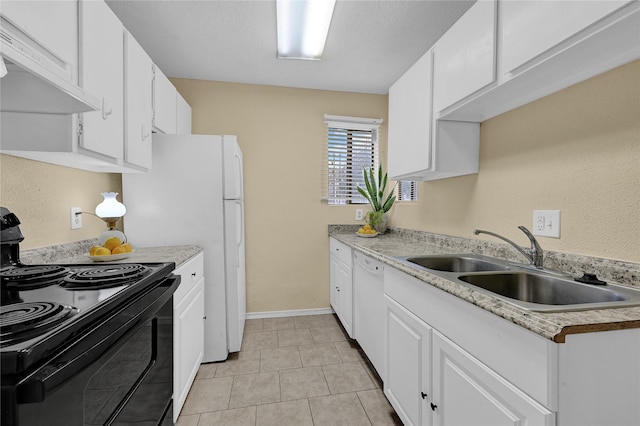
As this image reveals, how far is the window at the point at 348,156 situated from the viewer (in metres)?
3.13

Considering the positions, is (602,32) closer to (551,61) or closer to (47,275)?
(551,61)

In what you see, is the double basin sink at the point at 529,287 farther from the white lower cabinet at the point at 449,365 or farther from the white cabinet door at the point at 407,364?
the white cabinet door at the point at 407,364

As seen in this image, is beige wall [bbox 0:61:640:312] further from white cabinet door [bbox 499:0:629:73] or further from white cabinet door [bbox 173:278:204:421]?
white cabinet door [bbox 173:278:204:421]

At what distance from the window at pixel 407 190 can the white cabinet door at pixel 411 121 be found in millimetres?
476

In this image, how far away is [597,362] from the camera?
68cm

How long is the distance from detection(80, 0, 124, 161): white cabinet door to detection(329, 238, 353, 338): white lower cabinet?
1772mm

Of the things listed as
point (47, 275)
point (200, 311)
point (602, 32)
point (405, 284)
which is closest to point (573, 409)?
point (405, 284)

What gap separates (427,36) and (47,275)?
2.60 metres

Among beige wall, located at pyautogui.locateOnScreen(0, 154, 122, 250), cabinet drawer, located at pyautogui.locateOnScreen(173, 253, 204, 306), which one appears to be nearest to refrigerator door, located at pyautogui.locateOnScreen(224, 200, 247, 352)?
cabinet drawer, located at pyautogui.locateOnScreen(173, 253, 204, 306)

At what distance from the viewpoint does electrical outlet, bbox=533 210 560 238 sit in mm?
1269

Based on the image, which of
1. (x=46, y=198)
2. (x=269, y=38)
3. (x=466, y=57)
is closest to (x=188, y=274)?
(x=46, y=198)

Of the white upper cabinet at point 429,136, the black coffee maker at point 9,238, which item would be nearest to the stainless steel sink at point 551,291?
the white upper cabinet at point 429,136

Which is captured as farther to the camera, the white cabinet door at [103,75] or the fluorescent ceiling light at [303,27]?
the fluorescent ceiling light at [303,27]

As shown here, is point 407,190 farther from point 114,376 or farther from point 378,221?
point 114,376
